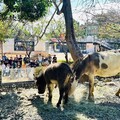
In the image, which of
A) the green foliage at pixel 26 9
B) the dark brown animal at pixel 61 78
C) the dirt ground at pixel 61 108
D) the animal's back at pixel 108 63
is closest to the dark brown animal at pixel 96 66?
the animal's back at pixel 108 63

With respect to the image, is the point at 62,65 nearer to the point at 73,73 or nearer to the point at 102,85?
the point at 73,73

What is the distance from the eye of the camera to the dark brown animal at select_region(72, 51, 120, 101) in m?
10.1

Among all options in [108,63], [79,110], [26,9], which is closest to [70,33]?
[26,9]

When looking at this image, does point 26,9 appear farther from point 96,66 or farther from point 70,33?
point 96,66

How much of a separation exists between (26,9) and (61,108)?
4.91m

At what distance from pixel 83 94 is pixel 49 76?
2.21 meters

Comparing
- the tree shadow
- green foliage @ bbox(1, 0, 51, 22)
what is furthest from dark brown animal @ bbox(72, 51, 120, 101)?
green foliage @ bbox(1, 0, 51, 22)

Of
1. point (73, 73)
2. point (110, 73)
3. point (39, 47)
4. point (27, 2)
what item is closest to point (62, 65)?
point (73, 73)

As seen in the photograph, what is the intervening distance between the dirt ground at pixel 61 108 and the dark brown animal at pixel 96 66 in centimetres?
57

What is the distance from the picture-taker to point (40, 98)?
1020 centimetres

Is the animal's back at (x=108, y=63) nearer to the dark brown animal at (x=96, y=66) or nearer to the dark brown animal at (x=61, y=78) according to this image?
the dark brown animal at (x=96, y=66)

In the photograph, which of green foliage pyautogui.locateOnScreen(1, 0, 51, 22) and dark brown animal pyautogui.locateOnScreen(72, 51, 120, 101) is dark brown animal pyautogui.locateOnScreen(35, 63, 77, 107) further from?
green foliage pyautogui.locateOnScreen(1, 0, 51, 22)

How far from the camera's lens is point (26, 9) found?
12328 millimetres

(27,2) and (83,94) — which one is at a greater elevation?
(27,2)
